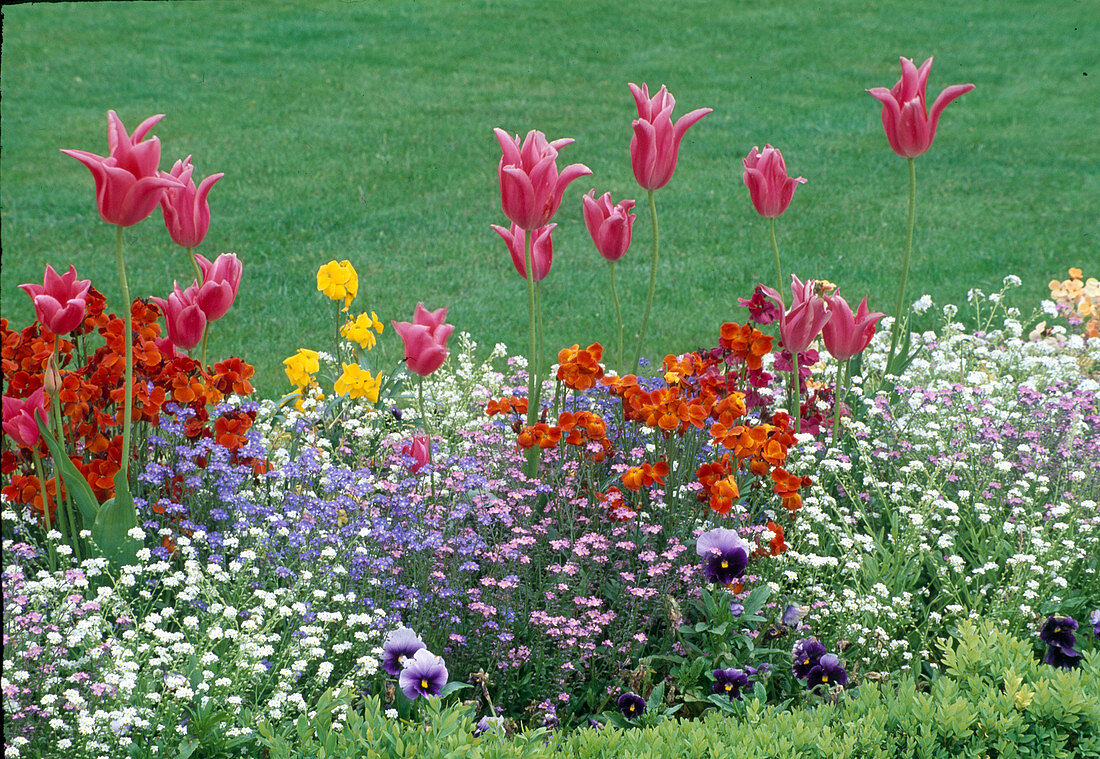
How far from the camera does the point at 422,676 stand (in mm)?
2766

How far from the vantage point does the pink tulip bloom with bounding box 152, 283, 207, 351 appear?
354 cm

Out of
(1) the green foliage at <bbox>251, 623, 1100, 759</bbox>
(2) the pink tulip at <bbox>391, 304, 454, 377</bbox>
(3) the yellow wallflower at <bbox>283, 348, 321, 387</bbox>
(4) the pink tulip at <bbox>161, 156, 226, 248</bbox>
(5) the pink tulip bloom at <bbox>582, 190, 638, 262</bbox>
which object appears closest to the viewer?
(1) the green foliage at <bbox>251, 623, 1100, 759</bbox>

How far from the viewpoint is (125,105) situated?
11.3 metres

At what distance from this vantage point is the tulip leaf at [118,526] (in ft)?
10.3

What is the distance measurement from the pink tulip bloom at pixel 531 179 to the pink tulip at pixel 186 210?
1001 mm

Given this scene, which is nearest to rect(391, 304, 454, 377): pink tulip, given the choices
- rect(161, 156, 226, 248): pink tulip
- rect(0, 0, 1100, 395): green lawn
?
rect(161, 156, 226, 248): pink tulip

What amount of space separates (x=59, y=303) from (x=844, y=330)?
2670 millimetres

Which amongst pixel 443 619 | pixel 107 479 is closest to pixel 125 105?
pixel 107 479

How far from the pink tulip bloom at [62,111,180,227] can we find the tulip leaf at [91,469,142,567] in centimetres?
79

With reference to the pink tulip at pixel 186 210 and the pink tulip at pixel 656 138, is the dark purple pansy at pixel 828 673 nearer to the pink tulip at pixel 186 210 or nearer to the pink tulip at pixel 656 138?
the pink tulip at pixel 656 138

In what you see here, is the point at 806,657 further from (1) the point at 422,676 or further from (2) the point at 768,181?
(2) the point at 768,181

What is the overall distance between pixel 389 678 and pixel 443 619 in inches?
9.6

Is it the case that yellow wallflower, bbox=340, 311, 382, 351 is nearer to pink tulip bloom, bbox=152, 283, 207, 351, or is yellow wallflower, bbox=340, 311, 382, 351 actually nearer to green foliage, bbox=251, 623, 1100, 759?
pink tulip bloom, bbox=152, 283, 207, 351

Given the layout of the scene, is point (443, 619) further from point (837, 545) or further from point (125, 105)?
point (125, 105)
